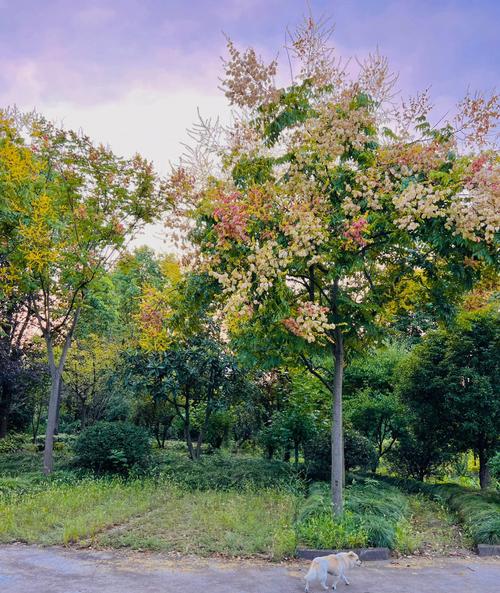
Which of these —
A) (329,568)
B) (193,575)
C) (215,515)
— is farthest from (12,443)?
(329,568)

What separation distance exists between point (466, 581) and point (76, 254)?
908 centimetres

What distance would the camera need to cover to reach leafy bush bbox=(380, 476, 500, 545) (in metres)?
6.25

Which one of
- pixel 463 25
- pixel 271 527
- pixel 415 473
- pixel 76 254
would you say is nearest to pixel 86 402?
pixel 76 254

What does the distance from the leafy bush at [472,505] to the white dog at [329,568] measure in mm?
2575

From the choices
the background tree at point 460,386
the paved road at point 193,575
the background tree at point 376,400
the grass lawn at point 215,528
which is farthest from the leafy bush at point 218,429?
the paved road at point 193,575

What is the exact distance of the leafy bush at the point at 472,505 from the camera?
20.5 ft

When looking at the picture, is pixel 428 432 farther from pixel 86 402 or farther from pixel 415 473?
pixel 86 402

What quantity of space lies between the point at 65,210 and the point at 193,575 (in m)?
8.47

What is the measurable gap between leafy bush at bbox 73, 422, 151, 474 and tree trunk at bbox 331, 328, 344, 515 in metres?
5.42

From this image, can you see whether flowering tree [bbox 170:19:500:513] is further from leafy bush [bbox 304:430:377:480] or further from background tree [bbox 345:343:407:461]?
background tree [bbox 345:343:407:461]

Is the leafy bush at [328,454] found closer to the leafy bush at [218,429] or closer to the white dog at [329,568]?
the leafy bush at [218,429]

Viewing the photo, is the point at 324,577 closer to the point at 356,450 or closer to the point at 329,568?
the point at 329,568

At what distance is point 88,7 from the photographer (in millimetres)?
7121

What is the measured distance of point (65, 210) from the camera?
10.9 m
